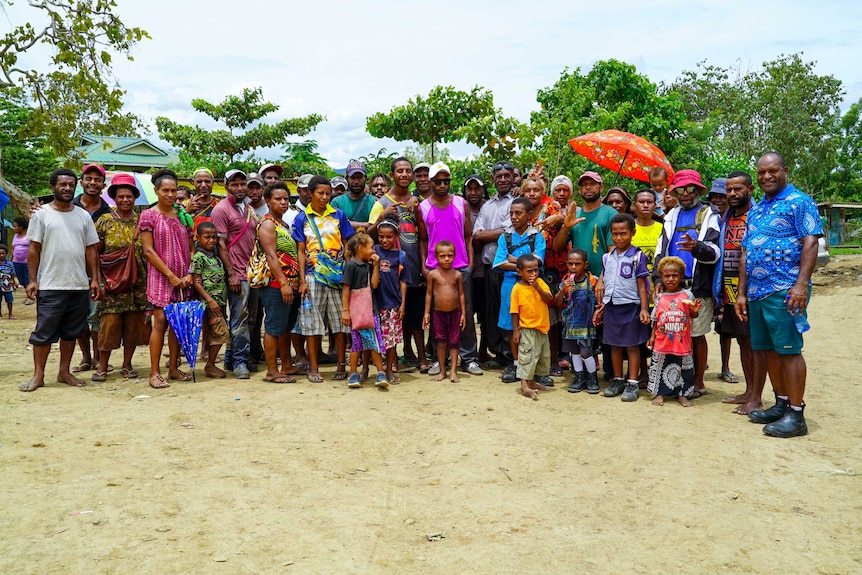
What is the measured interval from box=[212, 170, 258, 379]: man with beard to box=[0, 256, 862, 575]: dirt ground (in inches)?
26.7

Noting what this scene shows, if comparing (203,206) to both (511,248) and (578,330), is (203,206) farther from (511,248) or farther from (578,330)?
(578,330)

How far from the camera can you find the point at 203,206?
7215mm

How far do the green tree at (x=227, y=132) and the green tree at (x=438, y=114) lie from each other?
9535 mm

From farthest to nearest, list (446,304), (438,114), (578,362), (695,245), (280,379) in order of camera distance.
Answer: (438,114) < (446,304) < (280,379) < (578,362) < (695,245)

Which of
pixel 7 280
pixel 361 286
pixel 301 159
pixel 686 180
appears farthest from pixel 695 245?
pixel 301 159

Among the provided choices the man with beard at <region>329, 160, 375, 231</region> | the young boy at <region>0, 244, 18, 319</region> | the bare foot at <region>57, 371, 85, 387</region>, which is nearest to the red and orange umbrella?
the man with beard at <region>329, 160, 375, 231</region>

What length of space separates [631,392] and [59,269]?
202 inches

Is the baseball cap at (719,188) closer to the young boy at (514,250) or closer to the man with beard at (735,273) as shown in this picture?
the man with beard at (735,273)

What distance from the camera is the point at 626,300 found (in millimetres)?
5762

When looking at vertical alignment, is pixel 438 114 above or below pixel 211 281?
above

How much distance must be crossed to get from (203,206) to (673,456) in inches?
212

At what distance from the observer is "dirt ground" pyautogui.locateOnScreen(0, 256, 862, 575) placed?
307 centimetres

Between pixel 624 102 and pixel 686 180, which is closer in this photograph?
pixel 686 180

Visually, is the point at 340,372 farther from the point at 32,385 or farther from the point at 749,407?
the point at 749,407
